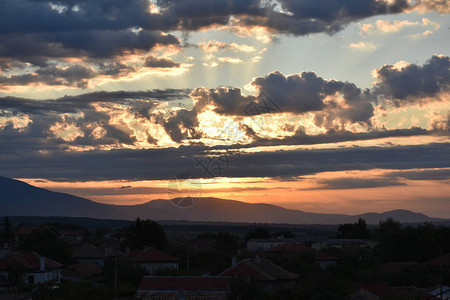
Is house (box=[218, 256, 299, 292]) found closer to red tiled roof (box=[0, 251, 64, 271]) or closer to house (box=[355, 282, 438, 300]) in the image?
house (box=[355, 282, 438, 300])

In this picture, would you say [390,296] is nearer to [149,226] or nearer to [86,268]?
[86,268]

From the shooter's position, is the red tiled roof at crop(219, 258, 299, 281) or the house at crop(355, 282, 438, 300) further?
the red tiled roof at crop(219, 258, 299, 281)

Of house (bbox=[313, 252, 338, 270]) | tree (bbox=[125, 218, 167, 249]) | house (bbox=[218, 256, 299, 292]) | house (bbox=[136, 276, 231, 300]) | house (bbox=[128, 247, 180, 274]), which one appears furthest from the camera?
tree (bbox=[125, 218, 167, 249])

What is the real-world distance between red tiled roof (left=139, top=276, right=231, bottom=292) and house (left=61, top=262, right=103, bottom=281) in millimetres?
28572

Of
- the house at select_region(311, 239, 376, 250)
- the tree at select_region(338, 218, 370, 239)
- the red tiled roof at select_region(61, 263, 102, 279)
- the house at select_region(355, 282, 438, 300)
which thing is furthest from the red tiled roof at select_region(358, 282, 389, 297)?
the tree at select_region(338, 218, 370, 239)

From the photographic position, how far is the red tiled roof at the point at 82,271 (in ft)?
290

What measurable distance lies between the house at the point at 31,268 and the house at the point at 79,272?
387 cm

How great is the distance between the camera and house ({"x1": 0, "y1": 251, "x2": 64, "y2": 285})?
77875mm

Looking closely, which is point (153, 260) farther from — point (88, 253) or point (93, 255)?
point (88, 253)

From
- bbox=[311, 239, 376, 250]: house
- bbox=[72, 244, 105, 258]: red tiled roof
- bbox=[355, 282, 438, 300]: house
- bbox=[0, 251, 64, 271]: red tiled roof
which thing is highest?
bbox=[0, 251, 64, 271]: red tiled roof

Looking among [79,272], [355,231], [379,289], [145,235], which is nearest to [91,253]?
[79,272]

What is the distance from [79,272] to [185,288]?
37848 millimetres

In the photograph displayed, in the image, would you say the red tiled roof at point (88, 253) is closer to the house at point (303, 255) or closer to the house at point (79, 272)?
the house at point (79, 272)

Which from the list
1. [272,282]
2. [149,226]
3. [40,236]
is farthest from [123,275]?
[149,226]
